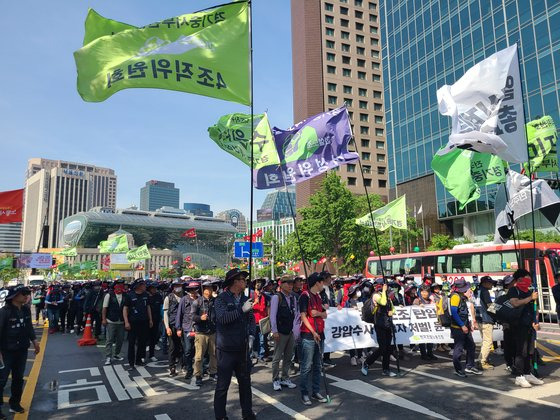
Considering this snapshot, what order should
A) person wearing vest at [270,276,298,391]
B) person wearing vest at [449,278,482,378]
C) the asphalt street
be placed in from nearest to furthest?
the asphalt street
person wearing vest at [270,276,298,391]
person wearing vest at [449,278,482,378]

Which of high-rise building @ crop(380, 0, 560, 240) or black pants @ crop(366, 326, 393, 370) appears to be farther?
high-rise building @ crop(380, 0, 560, 240)

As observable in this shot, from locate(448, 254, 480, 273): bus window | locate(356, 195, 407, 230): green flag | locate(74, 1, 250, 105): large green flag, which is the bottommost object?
locate(448, 254, 480, 273): bus window

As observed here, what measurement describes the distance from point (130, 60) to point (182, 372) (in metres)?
6.28

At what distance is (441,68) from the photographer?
4709cm

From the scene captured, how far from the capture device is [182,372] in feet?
29.9

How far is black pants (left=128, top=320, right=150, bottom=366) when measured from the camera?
9.49 meters

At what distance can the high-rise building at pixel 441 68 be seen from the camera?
36.2 m

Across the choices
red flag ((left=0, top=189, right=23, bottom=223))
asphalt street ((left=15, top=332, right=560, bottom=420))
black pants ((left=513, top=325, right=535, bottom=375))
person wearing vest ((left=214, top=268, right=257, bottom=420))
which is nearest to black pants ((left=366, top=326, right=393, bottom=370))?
asphalt street ((left=15, top=332, right=560, bottom=420))

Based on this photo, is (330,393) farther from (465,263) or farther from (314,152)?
(465,263)

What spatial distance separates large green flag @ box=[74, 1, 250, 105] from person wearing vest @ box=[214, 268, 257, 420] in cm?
346

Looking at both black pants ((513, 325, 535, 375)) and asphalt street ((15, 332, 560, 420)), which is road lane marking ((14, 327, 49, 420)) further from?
black pants ((513, 325, 535, 375))

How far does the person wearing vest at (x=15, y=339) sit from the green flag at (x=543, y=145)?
15.8 m

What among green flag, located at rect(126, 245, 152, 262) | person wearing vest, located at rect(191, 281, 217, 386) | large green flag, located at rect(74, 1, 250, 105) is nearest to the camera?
large green flag, located at rect(74, 1, 250, 105)

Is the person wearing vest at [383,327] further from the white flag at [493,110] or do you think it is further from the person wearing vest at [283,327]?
the white flag at [493,110]
